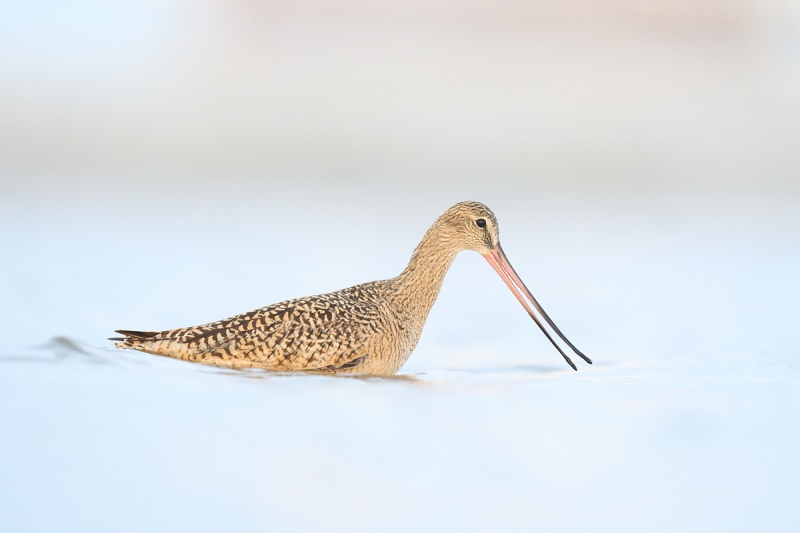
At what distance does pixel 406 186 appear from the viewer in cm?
1458

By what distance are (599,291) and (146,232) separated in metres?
4.11

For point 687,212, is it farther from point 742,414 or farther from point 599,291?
point 742,414

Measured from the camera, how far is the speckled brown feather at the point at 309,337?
17.3ft

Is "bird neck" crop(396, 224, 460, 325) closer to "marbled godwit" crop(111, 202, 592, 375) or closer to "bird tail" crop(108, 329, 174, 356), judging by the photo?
"marbled godwit" crop(111, 202, 592, 375)

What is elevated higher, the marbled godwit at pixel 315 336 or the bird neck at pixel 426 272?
the bird neck at pixel 426 272

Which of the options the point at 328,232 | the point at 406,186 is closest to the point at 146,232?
the point at 328,232

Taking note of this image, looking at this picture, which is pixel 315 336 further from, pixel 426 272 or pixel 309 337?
pixel 426 272

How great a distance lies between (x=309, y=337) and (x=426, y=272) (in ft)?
2.90

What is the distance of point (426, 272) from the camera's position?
235 inches

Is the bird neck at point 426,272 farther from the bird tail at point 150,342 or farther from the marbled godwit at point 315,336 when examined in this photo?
the bird tail at point 150,342

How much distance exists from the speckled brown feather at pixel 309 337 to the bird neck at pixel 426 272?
85mm

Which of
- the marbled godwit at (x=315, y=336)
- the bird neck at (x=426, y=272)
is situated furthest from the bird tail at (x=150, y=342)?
the bird neck at (x=426, y=272)

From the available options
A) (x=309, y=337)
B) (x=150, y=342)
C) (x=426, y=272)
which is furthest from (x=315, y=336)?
(x=426, y=272)

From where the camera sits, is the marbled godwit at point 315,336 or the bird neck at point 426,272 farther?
the bird neck at point 426,272
